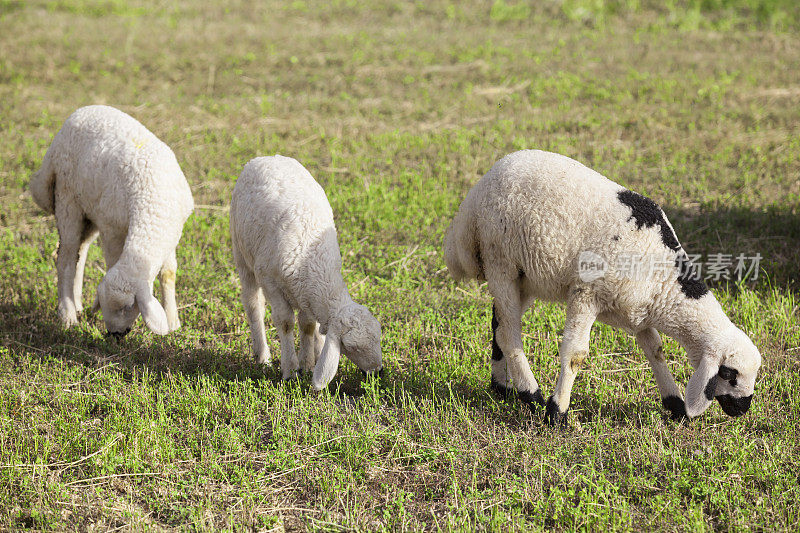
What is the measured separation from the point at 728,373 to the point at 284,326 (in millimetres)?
3427

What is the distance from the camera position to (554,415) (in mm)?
5320

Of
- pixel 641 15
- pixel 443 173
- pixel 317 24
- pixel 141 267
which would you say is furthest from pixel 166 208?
pixel 641 15

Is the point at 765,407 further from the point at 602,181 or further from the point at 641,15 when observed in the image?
the point at 641,15

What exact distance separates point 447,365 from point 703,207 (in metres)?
4.83

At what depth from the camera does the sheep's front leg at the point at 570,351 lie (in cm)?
516

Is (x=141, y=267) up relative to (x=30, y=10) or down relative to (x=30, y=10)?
down

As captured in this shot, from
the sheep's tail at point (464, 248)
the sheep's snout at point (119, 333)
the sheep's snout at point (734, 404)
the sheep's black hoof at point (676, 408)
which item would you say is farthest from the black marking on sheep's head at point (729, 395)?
the sheep's snout at point (119, 333)

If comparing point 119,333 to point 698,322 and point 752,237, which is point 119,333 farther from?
point 752,237

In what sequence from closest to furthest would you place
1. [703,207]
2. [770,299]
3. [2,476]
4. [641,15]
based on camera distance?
[2,476] < [770,299] < [703,207] < [641,15]

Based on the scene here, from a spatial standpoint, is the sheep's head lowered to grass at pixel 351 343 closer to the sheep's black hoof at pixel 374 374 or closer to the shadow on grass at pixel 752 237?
the sheep's black hoof at pixel 374 374

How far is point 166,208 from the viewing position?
6426mm

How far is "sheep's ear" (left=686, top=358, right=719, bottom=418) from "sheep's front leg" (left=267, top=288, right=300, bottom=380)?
3060 millimetres

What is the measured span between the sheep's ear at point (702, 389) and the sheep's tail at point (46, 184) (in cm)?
628

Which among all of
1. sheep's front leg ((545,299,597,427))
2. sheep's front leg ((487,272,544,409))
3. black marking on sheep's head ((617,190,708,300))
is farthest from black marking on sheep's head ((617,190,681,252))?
sheep's front leg ((487,272,544,409))
